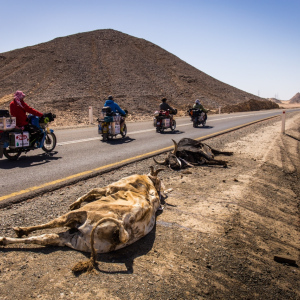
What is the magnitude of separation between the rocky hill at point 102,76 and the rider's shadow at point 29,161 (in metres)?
21.9

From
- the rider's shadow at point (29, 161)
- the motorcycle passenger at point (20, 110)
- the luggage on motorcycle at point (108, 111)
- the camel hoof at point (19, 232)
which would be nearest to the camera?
the camel hoof at point (19, 232)

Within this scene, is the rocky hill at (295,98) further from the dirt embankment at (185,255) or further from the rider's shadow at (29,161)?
the dirt embankment at (185,255)

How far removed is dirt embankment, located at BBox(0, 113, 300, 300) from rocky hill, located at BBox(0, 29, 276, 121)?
26.5 metres

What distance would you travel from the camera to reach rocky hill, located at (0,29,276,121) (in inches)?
1576

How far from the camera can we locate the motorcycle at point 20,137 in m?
8.45

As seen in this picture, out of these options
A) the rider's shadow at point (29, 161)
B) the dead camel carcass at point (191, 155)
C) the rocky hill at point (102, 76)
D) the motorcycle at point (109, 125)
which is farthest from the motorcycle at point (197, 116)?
the rocky hill at point (102, 76)

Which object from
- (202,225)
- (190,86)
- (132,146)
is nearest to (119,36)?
Answer: (190,86)

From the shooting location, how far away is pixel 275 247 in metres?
3.93

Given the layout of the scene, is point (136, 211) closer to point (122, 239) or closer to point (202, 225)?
point (122, 239)

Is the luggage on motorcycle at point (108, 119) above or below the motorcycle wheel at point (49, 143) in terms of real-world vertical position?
above

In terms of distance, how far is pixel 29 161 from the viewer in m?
8.37

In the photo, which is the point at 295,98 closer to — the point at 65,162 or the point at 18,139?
the point at 65,162

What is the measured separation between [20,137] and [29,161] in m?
0.78

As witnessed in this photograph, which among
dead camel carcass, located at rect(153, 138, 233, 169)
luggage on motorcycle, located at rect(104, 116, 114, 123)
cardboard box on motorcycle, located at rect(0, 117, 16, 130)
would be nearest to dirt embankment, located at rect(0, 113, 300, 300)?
dead camel carcass, located at rect(153, 138, 233, 169)
